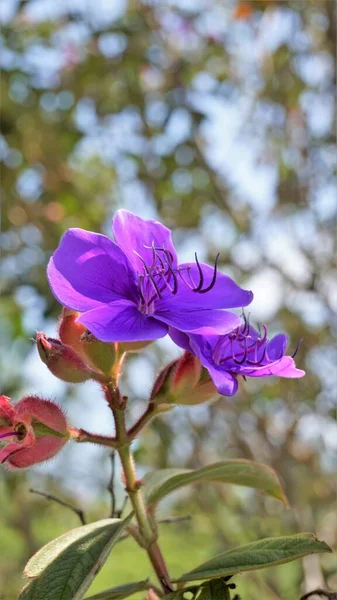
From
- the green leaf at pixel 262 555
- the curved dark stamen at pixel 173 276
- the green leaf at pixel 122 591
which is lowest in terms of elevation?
the green leaf at pixel 122 591

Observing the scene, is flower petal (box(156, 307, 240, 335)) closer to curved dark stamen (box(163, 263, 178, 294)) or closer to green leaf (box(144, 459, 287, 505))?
curved dark stamen (box(163, 263, 178, 294))

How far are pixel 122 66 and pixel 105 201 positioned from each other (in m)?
0.80

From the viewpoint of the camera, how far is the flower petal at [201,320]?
2.06 ft

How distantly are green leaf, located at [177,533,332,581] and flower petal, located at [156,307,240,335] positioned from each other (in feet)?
0.60

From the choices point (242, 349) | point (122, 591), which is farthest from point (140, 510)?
point (242, 349)

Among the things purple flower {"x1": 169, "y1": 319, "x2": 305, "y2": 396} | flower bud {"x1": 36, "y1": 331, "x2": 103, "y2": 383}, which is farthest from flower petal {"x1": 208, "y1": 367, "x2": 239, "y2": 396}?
flower bud {"x1": 36, "y1": 331, "x2": 103, "y2": 383}

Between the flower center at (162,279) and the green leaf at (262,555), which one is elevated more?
the flower center at (162,279)

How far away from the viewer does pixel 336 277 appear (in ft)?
8.36

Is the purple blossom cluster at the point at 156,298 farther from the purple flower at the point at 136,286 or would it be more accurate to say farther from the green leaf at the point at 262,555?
the green leaf at the point at 262,555

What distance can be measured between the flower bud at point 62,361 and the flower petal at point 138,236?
0.11 metres

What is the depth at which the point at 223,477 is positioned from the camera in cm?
81

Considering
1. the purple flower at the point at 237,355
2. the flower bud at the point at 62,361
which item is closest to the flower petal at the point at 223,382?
the purple flower at the point at 237,355

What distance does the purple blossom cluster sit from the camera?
63 centimetres

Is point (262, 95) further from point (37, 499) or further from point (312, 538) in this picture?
point (312, 538)
